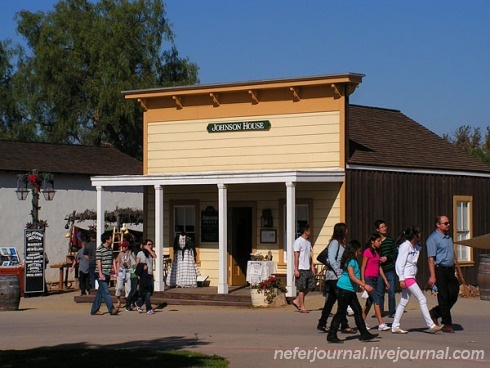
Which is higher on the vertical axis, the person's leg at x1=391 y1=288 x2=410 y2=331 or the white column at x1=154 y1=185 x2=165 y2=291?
the white column at x1=154 y1=185 x2=165 y2=291

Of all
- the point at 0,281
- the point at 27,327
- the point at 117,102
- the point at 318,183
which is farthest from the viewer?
the point at 117,102

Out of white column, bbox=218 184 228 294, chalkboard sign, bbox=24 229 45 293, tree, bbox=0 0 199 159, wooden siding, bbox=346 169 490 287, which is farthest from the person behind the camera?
tree, bbox=0 0 199 159

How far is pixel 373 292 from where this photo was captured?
17375 mm

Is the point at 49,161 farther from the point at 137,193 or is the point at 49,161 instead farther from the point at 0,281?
the point at 0,281

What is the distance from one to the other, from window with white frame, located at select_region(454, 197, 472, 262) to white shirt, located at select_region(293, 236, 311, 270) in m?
8.42

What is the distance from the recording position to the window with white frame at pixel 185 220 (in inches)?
1084

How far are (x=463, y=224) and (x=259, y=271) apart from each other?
21.9 feet

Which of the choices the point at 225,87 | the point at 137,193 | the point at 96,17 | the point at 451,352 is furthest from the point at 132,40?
the point at 451,352

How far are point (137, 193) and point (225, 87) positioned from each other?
43.0 ft

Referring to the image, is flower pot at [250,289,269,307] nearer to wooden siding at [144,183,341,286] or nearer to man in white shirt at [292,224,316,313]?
man in white shirt at [292,224,316,313]

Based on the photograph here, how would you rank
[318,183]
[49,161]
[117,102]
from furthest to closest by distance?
1. [117,102]
2. [49,161]
3. [318,183]

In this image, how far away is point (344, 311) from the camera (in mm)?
15281

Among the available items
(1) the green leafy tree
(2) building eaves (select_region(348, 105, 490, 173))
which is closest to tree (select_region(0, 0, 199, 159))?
(1) the green leafy tree

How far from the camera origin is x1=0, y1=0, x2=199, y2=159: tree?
170ft
